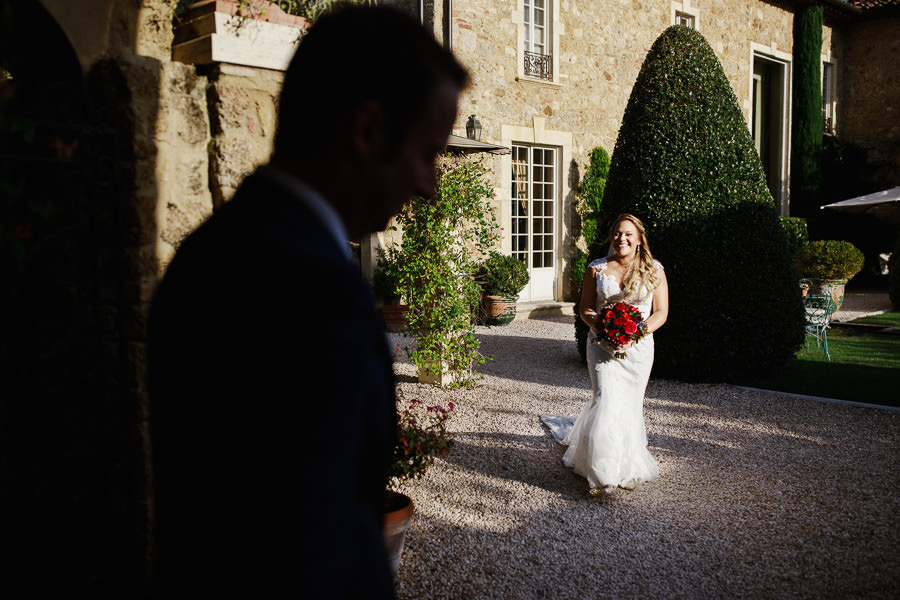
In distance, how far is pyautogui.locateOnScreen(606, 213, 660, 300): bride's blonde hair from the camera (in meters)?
4.77

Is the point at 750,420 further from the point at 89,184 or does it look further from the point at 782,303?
the point at 89,184

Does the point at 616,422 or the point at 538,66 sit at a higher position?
the point at 538,66

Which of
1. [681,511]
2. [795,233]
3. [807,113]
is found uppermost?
[807,113]

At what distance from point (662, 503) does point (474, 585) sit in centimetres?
161

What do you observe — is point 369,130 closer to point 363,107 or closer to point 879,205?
point 363,107

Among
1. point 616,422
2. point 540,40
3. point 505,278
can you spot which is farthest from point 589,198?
point 616,422

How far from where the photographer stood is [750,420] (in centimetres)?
593

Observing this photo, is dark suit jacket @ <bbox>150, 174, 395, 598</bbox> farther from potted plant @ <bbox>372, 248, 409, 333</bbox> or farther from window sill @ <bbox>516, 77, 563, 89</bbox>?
window sill @ <bbox>516, 77, 563, 89</bbox>

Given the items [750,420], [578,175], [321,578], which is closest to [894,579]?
[750,420]

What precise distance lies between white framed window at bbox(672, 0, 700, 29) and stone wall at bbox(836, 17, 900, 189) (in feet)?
24.3

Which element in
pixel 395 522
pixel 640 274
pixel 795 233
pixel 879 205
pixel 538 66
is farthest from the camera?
pixel 795 233

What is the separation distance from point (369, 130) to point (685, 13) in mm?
15712

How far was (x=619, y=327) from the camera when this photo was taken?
450 centimetres

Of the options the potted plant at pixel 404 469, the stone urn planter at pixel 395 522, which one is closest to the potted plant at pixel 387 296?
the potted plant at pixel 404 469
